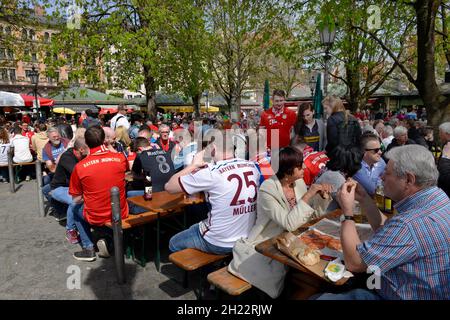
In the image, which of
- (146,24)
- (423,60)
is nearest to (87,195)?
(423,60)

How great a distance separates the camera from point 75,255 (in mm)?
4387

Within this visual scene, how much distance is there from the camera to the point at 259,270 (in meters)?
2.69

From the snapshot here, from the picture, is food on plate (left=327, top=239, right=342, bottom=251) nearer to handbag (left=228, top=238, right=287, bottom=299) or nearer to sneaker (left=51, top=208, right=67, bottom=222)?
handbag (left=228, top=238, right=287, bottom=299)

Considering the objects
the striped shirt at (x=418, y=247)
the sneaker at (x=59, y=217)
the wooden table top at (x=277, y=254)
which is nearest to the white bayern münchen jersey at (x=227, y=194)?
the wooden table top at (x=277, y=254)

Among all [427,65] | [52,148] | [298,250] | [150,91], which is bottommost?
[298,250]

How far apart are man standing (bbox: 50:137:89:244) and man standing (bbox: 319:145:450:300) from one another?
4.00 meters

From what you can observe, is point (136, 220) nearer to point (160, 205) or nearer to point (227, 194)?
point (160, 205)

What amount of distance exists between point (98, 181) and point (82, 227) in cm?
92

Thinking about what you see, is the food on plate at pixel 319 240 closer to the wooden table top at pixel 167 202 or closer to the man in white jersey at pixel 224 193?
the man in white jersey at pixel 224 193

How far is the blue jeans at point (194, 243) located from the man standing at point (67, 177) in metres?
1.90

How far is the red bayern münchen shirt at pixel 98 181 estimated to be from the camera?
3944mm

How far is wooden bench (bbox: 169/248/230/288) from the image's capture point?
9.93 ft

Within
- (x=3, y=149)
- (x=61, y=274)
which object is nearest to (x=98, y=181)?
(x=61, y=274)

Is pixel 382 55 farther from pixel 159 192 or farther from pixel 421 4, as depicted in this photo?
pixel 159 192
